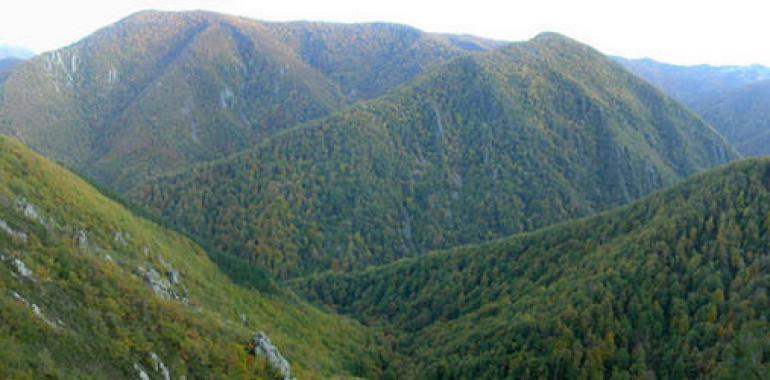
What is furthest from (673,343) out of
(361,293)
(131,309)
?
(361,293)

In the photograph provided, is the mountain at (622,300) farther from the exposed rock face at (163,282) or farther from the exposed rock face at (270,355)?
the exposed rock face at (163,282)

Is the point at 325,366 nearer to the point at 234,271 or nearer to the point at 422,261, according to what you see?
the point at 234,271

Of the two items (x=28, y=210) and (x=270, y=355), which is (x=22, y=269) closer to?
(x=28, y=210)

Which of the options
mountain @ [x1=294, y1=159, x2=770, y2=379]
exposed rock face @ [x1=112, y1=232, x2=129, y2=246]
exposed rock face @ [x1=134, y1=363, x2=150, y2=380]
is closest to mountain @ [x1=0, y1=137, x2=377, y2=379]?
exposed rock face @ [x1=134, y1=363, x2=150, y2=380]

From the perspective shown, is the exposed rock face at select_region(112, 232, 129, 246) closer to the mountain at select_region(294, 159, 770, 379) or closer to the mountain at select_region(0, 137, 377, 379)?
the mountain at select_region(0, 137, 377, 379)

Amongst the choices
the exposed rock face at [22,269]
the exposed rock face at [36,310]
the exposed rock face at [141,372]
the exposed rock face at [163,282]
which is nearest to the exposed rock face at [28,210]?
the exposed rock face at [22,269]

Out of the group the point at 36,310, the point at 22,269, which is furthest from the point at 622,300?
the point at 22,269
